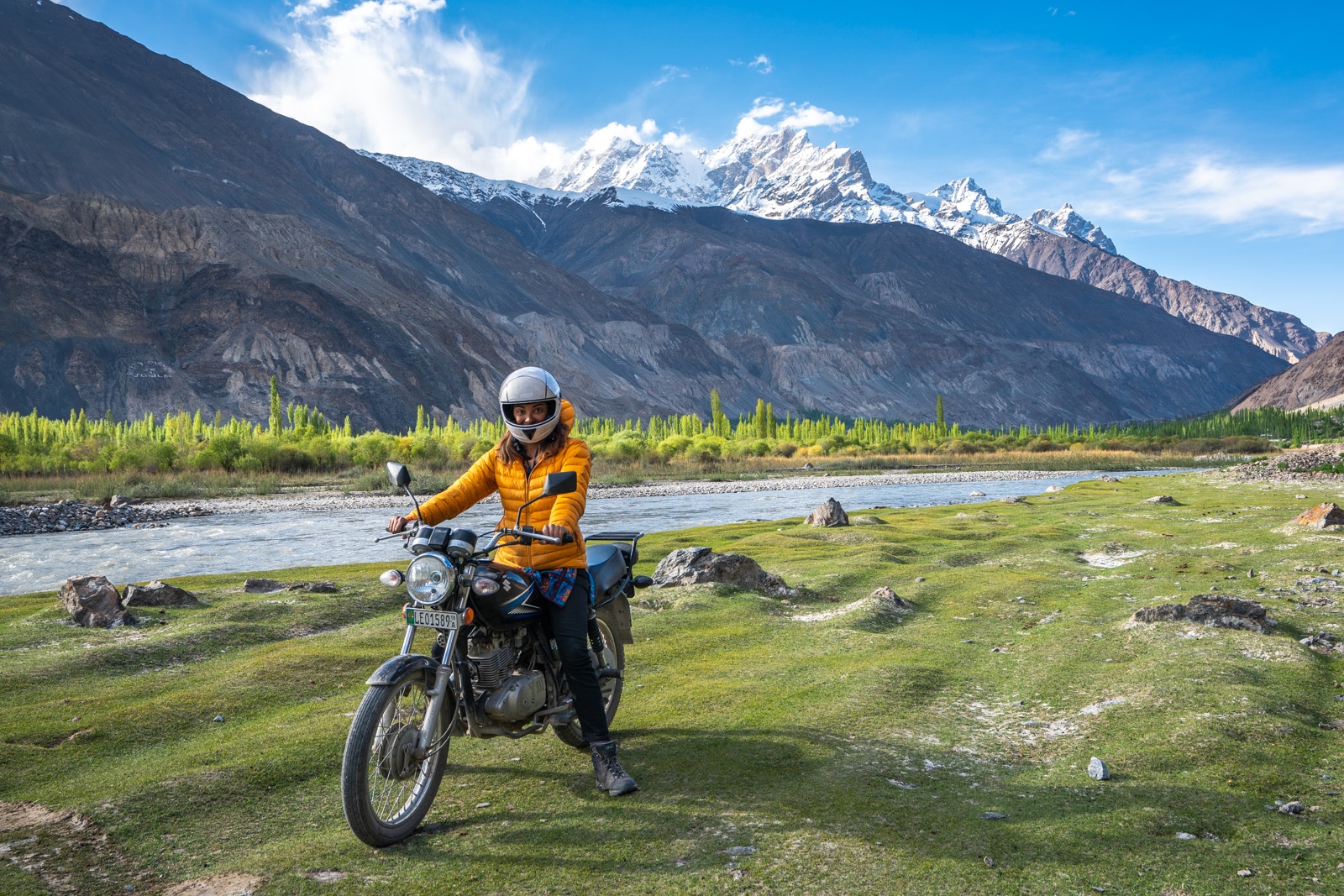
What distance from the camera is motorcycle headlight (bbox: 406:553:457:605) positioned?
18.3 feet

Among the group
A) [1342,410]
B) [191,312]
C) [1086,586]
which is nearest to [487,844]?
[1086,586]

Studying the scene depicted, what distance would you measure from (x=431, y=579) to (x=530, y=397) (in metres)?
1.57

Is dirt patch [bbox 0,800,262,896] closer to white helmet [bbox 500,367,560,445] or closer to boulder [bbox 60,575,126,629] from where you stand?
white helmet [bbox 500,367,560,445]

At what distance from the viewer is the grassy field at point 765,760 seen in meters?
5.10

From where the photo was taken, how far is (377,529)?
43.6m

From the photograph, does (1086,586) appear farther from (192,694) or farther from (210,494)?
(210,494)

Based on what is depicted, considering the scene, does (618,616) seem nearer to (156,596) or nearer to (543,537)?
(543,537)

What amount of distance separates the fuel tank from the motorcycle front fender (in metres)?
0.45

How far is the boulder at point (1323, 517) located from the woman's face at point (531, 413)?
18.9 m

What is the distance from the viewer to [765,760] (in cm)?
682

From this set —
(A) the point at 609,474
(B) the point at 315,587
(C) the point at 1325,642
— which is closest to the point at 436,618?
(C) the point at 1325,642

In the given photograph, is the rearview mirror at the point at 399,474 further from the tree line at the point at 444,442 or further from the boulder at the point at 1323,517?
the tree line at the point at 444,442

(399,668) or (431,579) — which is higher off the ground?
(431,579)

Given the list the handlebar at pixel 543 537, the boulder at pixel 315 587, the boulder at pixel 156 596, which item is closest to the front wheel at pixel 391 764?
the handlebar at pixel 543 537
